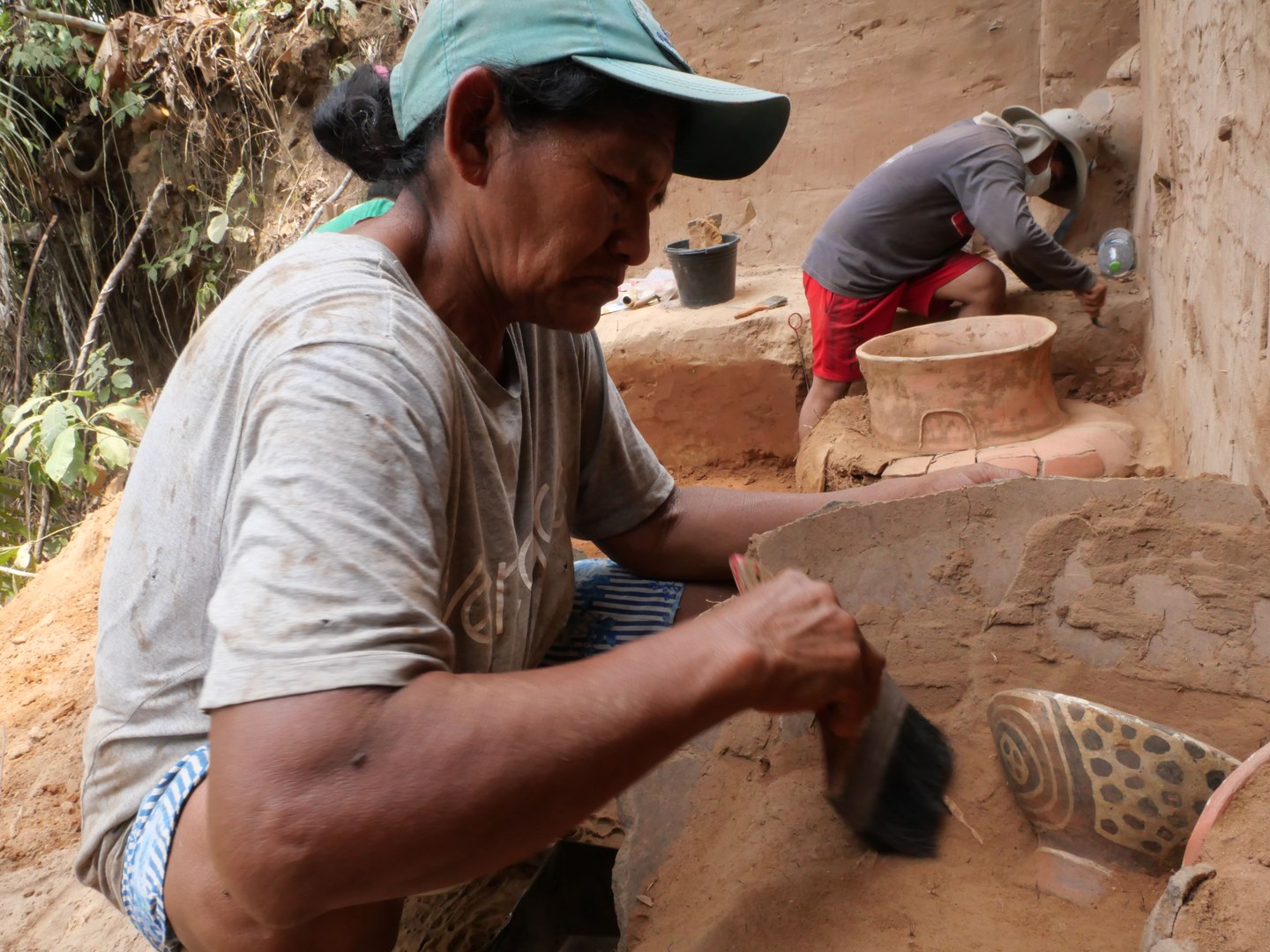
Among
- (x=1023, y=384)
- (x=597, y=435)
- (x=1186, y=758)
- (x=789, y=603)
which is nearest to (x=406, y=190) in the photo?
(x=597, y=435)

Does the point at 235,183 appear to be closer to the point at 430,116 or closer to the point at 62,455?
the point at 62,455

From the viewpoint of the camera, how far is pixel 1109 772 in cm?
114

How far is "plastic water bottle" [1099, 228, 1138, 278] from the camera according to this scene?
139 inches

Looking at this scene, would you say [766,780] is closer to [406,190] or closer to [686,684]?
[686,684]

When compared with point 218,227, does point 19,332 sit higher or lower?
lower

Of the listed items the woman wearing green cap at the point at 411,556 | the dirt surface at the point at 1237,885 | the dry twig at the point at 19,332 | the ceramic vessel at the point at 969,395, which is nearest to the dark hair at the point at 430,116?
the woman wearing green cap at the point at 411,556

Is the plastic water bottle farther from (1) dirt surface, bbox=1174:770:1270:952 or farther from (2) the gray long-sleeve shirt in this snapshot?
(1) dirt surface, bbox=1174:770:1270:952

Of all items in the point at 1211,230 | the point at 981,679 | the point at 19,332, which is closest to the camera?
the point at 981,679

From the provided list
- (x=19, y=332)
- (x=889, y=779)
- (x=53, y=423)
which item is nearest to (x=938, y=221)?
(x=889, y=779)

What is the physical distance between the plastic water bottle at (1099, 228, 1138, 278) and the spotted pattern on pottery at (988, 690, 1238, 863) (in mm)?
2809

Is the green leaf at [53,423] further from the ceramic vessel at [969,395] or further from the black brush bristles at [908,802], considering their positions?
the black brush bristles at [908,802]

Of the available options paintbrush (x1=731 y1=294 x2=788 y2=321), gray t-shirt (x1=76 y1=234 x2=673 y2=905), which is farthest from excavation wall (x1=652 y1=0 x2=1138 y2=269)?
gray t-shirt (x1=76 y1=234 x2=673 y2=905)

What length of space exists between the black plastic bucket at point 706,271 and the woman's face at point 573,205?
310cm

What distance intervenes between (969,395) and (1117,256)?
1.21 meters
